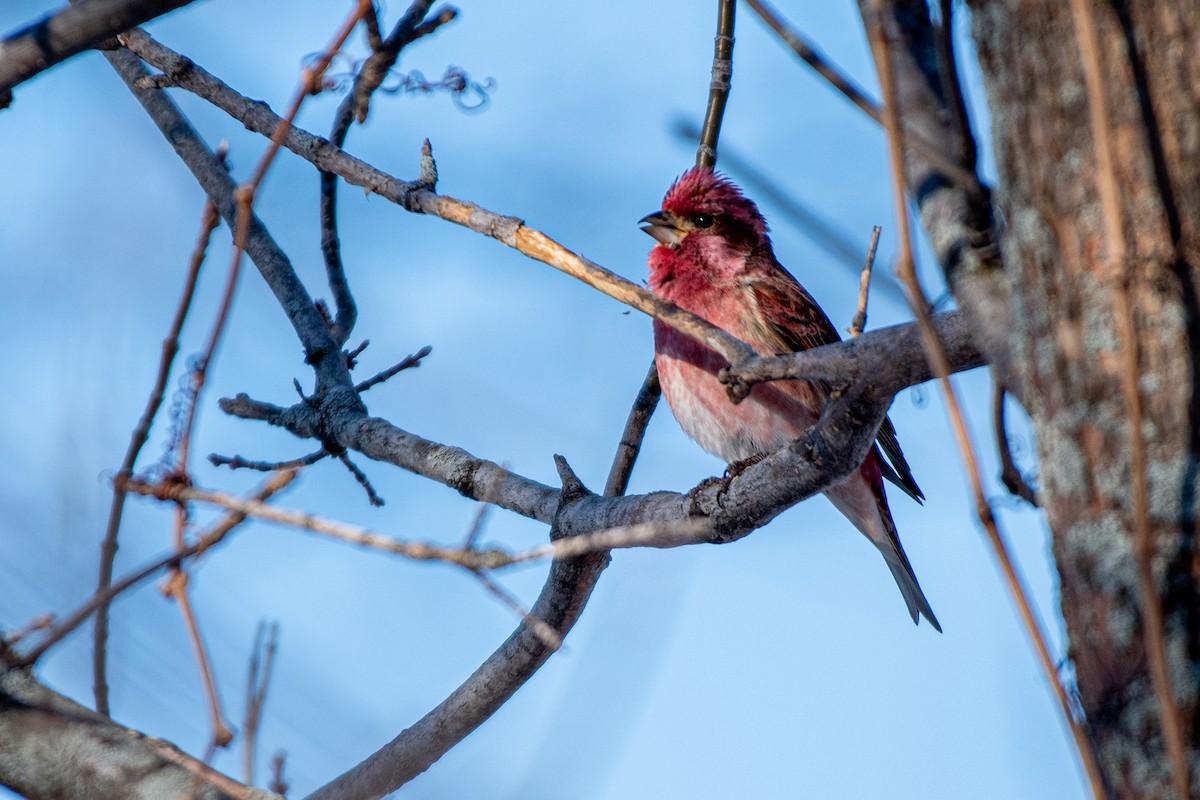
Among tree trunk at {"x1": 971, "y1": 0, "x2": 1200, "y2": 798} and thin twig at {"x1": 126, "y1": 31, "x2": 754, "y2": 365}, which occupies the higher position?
thin twig at {"x1": 126, "y1": 31, "x2": 754, "y2": 365}

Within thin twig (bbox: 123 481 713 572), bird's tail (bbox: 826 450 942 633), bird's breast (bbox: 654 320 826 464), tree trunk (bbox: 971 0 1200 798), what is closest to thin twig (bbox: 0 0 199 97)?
thin twig (bbox: 123 481 713 572)

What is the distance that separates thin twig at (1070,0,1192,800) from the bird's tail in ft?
14.3

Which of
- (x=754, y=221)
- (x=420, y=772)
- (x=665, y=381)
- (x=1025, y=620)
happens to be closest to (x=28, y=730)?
(x=420, y=772)

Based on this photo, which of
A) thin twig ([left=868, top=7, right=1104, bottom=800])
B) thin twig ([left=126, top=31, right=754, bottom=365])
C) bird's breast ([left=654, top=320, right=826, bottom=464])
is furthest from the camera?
bird's breast ([left=654, top=320, right=826, bottom=464])

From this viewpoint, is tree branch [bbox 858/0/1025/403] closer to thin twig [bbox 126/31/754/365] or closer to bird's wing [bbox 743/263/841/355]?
thin twig [bbox 126/31/754/365]

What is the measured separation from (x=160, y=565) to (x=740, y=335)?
4.19 m

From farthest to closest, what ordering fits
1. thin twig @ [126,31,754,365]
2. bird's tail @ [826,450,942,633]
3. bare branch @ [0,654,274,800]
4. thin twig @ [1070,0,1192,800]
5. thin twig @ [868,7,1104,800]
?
1. bird's tail @ [826,450,942,633]
2. thin twig @ [126,31,754,365]
3. bare branch @ [0,654,274,800]
4. thin twig @ [868,7,1104,800]
5. thin twig @ [1070,0,1192,800]

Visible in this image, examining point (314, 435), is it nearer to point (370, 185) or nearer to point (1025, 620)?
point (370, 185)

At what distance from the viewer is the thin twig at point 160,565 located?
1.77 metres

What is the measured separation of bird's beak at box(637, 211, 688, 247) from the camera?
615 centimetres

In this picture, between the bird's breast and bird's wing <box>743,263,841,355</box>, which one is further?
bird's wing <box>743,263,841,355</box>

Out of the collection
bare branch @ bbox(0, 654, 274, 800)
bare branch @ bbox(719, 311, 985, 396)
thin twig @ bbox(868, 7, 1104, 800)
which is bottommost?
bare branch @ bbox(0, 654, 274, 800)

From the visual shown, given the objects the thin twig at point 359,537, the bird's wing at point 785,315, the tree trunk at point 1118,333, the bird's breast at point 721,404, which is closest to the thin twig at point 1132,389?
the tree trunk at point 1118,333

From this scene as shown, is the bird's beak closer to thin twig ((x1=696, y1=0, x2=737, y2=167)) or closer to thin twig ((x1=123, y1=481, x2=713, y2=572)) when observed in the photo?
thin twig ((x1=696, y1=0, x2=737, y2=167))
